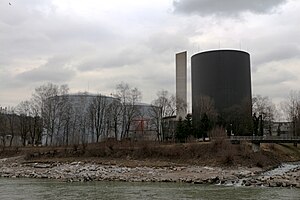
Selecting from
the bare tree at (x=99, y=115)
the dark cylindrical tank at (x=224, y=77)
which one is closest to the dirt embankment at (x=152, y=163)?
the bare tree at (x=99, y=115)

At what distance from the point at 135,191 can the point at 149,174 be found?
1450 centimetres

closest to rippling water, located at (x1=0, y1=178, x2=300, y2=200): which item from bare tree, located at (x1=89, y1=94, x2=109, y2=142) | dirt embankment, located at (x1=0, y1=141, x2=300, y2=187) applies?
dirt embankment, located at (x1=0, y1=141, x2=300, y2=187)

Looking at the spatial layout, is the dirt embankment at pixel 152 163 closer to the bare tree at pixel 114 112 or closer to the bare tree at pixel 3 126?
the bare tree at pixel 114 112

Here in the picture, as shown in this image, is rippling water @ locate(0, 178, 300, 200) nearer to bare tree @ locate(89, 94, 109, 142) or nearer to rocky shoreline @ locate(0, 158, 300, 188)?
rocky shoreline @ locate(0, 158, 300, 188)

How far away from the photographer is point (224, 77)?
5679 inches

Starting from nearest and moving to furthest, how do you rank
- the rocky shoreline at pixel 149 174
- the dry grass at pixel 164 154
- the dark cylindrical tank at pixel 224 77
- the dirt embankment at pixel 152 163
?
the rocky shoreline at pixel 149 174 < the dirt embankment at pixel 152 163 < the dry grass at pixel 164 154 < the dark cylindrical tank at pixel 224 77

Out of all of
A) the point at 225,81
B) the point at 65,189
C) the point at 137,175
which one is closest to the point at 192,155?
the point at 137,175

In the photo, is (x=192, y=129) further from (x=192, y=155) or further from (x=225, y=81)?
(x=225, y=81)

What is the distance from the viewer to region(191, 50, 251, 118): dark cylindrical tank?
469 ft

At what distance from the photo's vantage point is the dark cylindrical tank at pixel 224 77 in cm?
14288

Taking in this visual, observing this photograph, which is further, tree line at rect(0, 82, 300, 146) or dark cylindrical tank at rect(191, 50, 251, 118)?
dark cylindrical tank at rect(191, 50, 251, 118)

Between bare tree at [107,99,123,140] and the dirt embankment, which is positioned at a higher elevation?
bare tree at [107,99,123,140]

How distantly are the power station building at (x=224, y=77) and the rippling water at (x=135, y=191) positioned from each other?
103 meters

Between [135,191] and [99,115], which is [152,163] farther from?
[99,115]
